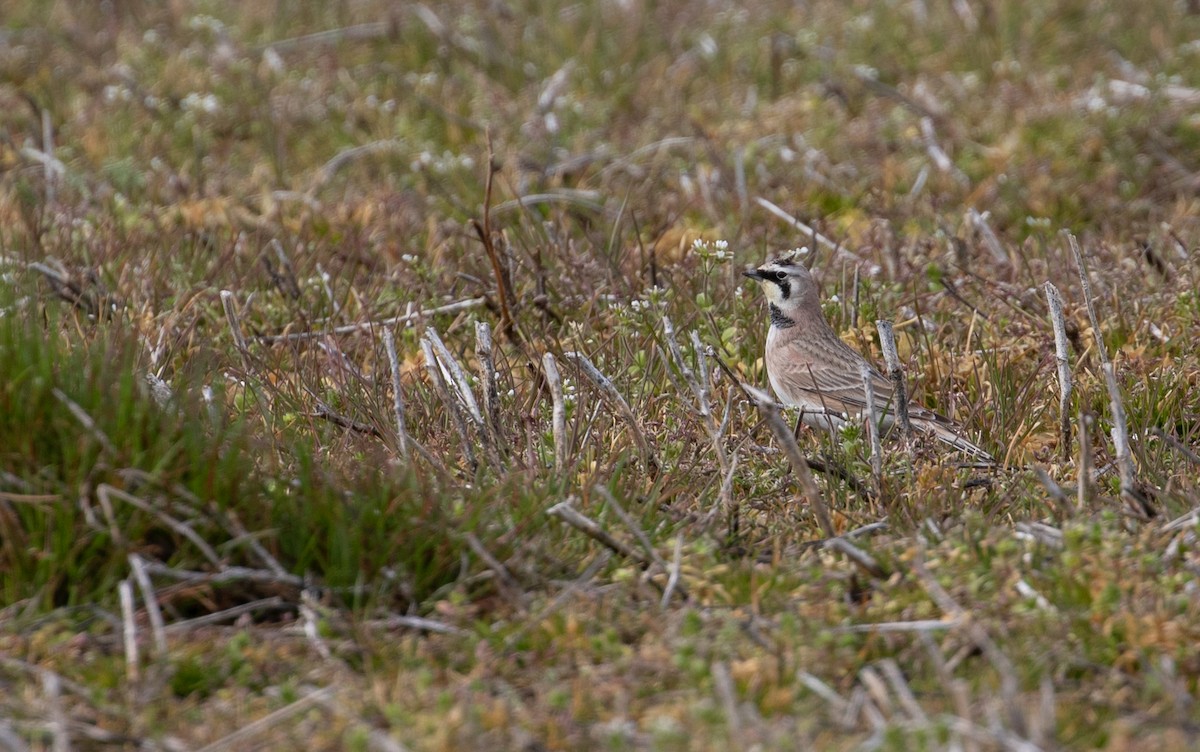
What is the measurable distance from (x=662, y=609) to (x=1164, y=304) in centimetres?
329

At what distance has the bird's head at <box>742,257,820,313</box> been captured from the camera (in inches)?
250

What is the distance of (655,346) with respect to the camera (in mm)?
5742

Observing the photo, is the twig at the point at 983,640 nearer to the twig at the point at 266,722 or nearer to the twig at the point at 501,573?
the twig at the point at 501,573

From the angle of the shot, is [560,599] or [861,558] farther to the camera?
[861,558]

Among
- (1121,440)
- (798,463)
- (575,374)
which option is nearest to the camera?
(798,463)

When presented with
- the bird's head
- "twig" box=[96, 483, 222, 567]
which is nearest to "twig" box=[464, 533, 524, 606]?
"twig" box=[96, 483, 222, 567]

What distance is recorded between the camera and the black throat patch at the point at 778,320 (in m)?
6.13

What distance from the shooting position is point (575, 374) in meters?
5.43

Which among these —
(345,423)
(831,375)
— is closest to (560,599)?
(345,423)

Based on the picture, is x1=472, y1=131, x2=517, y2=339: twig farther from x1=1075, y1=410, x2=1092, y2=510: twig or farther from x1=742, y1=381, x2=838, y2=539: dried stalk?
x1=1075, y1=410, x2=1092, y2=510: twig

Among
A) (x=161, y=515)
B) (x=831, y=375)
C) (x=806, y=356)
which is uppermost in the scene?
(x=161, y=515)

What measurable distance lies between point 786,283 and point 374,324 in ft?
5.38

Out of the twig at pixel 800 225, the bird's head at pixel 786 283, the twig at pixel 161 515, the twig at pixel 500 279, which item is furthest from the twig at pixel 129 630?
the twig at pixel 800 225

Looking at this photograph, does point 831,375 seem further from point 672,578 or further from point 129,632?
point 129,632
